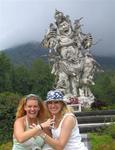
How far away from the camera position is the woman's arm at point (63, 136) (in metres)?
5.50

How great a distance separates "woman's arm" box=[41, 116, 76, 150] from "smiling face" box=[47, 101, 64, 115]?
14 centimetres

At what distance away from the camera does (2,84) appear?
57156 mm

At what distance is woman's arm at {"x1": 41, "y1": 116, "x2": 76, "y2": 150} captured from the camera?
18.1 ft

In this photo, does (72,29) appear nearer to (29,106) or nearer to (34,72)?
(29,106)

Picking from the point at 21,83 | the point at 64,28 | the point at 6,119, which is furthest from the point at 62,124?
the point at 21,83

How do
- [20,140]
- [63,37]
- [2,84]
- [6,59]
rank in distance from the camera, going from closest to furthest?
1. [20,140]
2. [63,37]
3. [2,84]
4. [6,59]

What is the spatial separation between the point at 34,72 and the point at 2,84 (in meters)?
14.9

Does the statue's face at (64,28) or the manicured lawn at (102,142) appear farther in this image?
the statue's face at (64,28)

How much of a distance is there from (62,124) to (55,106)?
19 cm

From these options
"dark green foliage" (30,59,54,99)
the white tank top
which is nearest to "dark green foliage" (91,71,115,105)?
"dark green foliage" (30,59,54,99)

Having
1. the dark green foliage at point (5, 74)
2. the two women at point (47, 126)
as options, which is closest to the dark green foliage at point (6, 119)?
the two women at point (47, 126)

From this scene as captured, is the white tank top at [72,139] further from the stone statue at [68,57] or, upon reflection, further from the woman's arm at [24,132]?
the stone statue at [68,57]

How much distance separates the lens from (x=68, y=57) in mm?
29953

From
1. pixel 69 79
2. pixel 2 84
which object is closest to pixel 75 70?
pixel 69 79
